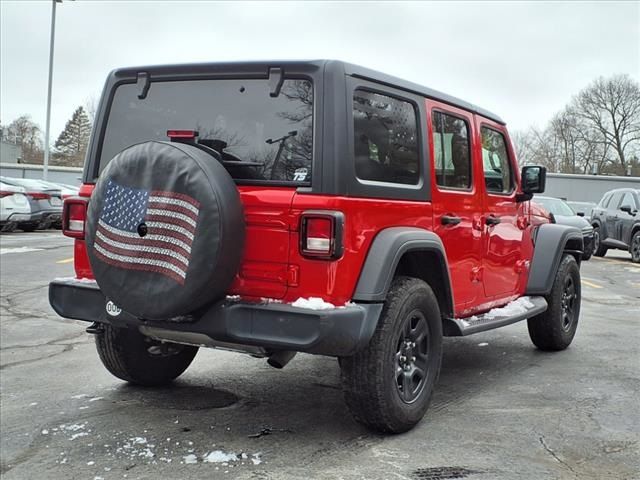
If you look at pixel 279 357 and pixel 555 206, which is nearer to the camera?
pixel 279 357

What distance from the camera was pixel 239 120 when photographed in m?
3.72

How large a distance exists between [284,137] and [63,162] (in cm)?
7494

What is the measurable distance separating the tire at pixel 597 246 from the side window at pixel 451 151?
12779 mm

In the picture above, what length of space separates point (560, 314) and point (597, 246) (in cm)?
1238

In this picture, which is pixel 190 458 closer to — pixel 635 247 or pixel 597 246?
pixel 635 247

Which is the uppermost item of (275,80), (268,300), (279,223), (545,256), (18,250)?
(275,80)

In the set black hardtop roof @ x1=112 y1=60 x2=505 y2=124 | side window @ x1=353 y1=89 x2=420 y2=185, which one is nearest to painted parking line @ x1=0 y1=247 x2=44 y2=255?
black hardtop roof @ x1=112 y1=60 x2=505 y2=124

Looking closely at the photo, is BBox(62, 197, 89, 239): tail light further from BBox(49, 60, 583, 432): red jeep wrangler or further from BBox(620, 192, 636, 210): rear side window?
BBox(620, 192, 636, 210): rear side window

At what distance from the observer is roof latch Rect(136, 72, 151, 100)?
404cm

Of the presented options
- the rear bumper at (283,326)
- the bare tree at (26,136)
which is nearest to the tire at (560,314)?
the rear bumper at (283,326)

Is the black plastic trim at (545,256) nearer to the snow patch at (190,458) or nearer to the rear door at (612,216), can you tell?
the snow patch at (190,458)

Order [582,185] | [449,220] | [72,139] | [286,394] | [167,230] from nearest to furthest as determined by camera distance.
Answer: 1. [167,230]
2. [449,220]
3. [286,394]
4. [582,185]
5. [72,139]

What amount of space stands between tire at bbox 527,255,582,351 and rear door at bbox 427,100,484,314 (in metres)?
1.29

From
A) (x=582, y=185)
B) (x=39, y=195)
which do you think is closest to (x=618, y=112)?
(x=582, y=185)
